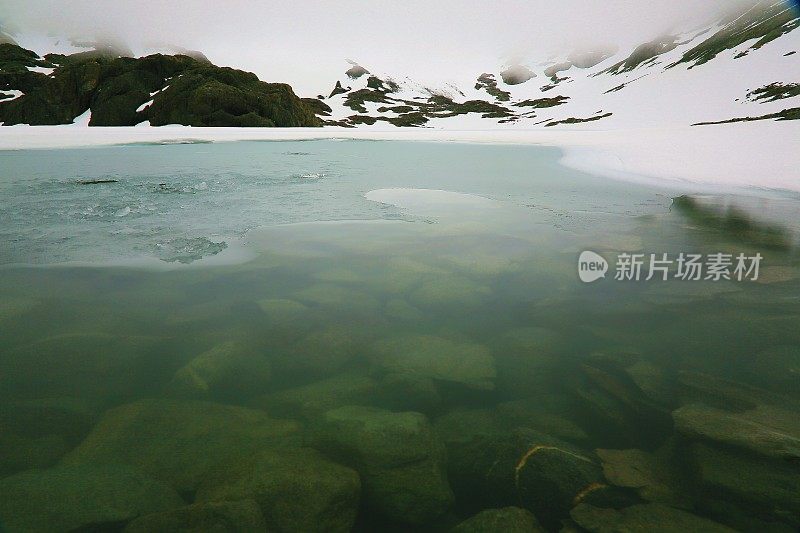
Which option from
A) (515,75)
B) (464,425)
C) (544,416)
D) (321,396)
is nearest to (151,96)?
(321,396)

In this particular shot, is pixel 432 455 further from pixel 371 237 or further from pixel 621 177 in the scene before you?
pixel 621 177

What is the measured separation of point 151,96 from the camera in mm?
53969

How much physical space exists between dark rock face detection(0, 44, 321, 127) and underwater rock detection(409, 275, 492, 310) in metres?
52.0

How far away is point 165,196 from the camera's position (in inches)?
327

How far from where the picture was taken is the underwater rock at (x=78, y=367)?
270cm

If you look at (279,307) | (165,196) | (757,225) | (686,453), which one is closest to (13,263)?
(279,307)

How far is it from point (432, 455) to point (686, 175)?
11.5m

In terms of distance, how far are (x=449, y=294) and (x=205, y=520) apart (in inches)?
110

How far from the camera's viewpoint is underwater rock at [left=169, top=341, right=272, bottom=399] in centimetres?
276

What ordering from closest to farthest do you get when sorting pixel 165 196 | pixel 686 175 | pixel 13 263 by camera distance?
1. pixel 13 263
2. pixel 165 196
3. pixel 686 175

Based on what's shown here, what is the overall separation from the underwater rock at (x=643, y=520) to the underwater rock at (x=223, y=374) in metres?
1.94

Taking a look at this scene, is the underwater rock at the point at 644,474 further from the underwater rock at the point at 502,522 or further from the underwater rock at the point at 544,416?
the underwater rock at the point at 502,522

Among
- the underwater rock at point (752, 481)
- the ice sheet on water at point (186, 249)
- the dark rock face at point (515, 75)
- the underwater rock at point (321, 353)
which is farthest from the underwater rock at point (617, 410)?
the dark rock face at point (515, 75)

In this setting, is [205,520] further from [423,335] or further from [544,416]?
[423,335]
